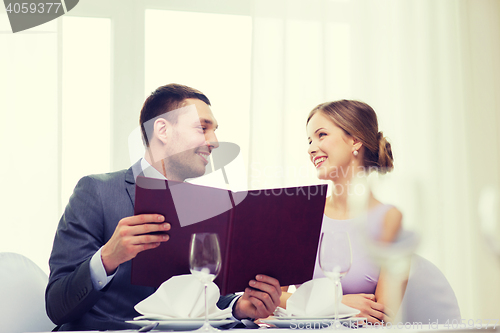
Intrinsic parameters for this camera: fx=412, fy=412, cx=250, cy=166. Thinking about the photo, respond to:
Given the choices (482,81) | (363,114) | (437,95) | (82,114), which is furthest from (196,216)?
(482,81)

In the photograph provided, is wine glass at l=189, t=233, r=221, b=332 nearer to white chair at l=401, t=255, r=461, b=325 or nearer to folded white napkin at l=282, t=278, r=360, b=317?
folded white napkin at l=282, t=278, r=360, b=317

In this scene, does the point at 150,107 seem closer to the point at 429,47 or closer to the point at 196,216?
the point at 196,216

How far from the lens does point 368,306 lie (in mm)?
1350

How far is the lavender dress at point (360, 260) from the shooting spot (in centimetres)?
149

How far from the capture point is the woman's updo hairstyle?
1725 millimetres

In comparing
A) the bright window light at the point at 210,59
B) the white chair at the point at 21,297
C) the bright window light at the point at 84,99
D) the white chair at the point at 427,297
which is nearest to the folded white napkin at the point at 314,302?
the white chair at the point at 427,297

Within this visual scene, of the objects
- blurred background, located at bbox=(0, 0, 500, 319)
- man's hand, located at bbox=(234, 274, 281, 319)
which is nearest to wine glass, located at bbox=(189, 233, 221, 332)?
man's hand, located at bbox=(234, 274, 281, 319)

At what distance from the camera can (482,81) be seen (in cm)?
238

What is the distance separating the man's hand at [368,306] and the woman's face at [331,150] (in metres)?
0.54

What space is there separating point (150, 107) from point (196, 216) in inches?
34.4

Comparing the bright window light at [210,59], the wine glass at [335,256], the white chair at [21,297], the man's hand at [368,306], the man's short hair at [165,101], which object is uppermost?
the bright window light at [210,59]

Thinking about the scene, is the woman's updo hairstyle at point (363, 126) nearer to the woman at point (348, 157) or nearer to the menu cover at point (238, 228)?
the woman at point (348, 157)

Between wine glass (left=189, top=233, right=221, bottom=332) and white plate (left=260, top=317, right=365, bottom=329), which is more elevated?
wine glass (left=189, top=233, right=221, bottom=332)

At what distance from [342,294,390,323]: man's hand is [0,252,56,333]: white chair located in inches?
36.8
